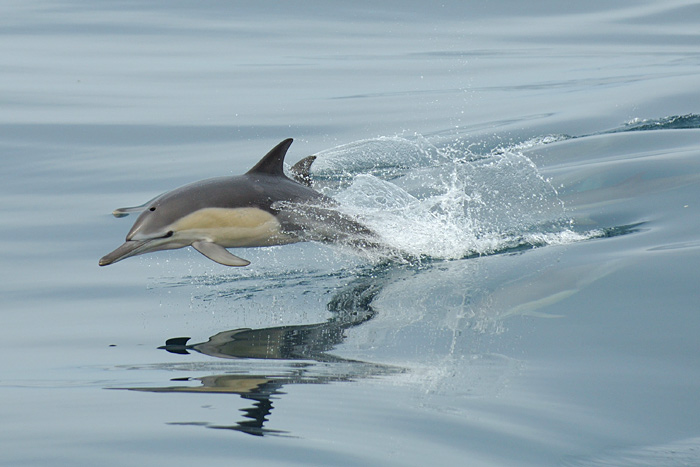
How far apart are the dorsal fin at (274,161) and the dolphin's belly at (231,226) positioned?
0.36 m

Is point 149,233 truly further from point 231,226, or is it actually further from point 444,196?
point 444,196

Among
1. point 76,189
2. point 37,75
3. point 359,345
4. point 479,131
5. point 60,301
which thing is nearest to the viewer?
point 359,345

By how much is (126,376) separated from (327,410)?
3.92 feet

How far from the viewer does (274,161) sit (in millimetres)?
6770

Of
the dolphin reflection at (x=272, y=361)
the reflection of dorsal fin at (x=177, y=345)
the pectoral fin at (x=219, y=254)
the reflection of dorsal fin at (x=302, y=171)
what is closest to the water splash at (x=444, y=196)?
the reflection of dorsal fin at (x=302, y=171)

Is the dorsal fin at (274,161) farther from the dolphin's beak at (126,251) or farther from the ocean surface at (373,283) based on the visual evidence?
the dolphin's beak at (126,251)

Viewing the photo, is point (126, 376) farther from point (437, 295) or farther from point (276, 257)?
point (276, 257)

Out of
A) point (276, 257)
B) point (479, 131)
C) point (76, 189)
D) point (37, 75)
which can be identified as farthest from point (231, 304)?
point (37, 75)

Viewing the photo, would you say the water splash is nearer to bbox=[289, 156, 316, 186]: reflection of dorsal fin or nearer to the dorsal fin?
bbox=[289, 156, 316, 186]: reflection of dorsal fin

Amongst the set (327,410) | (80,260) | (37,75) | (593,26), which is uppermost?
(593,26)

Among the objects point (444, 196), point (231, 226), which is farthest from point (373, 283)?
point (444, 196)

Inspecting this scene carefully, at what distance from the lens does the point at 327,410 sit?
14.6 ft

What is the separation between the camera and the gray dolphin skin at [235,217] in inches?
250

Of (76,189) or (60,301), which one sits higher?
(76,189)
